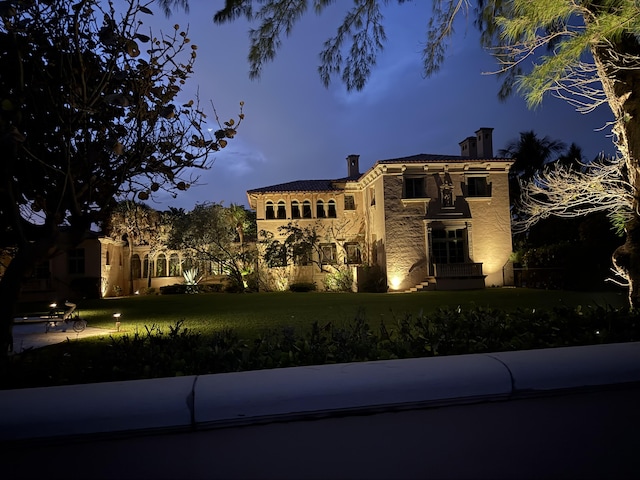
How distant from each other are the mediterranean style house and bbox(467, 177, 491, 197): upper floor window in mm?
52

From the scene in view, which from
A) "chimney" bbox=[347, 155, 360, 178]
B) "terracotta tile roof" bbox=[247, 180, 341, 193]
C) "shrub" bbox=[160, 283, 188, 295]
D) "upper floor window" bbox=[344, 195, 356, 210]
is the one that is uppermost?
"chimney" bbox=[347, 155, 360, 178]

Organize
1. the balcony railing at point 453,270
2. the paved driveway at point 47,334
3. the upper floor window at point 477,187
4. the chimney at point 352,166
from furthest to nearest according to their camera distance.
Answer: the chimney at point 352,166
the upper floor window at point 477,187
the balcony railing at point 453,270
the paved driveway at point 47,334

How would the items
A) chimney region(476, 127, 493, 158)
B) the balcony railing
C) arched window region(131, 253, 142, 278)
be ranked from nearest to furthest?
the balcony railing, chimney region(476, 127, 493, 158), arched window region(131, 253, 142, 278)

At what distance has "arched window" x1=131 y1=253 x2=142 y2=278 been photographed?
32219mm

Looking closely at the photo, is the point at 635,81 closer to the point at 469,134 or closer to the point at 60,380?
the point at 60,380

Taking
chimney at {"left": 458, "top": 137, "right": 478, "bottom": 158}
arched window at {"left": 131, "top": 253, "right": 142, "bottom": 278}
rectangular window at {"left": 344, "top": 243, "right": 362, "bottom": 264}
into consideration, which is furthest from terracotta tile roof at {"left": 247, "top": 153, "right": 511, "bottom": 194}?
arched window at {"left": 131, "top": 253, "right": 142, "bottom": 278}

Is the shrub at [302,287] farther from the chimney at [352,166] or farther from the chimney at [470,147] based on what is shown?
the chimney at [470,147]

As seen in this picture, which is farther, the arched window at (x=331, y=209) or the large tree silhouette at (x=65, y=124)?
the arched window at (x=331, y=209)

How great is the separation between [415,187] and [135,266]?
19.6 metres

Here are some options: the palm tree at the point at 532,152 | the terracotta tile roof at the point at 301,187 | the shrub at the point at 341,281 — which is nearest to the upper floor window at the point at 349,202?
the terracotta tile roof at the point at 301,187

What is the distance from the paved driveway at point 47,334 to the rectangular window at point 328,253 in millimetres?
16237

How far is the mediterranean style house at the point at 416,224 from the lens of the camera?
81.9ft

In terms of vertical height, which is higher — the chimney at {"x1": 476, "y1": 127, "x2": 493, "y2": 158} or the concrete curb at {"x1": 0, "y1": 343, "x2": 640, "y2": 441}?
the chimney at {"x1": 476, "y1": 127, "x2": 493, "y2": 158}

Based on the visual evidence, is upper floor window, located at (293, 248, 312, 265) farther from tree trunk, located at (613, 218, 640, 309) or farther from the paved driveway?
tree trunk, located at (613, 218, 640, 309)
